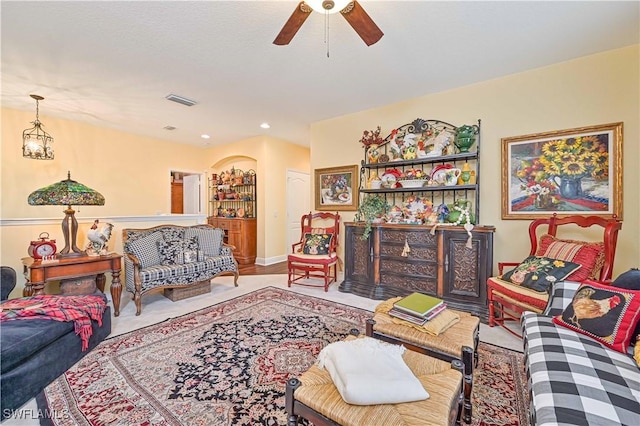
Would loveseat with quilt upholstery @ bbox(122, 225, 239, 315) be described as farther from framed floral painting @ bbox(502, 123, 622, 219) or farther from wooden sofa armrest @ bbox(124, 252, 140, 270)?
framed floral painting @ bbox(502, 123, 622, 219)

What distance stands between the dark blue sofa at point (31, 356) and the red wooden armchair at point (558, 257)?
3346 millimetres

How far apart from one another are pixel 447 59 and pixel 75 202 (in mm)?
4133

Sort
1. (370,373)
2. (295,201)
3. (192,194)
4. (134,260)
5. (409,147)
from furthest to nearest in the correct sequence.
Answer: (192,194)
(295,201)
(409,147)
(134,260)
(370,373)

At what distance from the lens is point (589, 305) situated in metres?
1.68

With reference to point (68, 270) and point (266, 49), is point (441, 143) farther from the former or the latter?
point (68, 270)

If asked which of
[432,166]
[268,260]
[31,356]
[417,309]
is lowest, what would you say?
[268,260]

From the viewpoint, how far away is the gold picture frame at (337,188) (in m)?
4.41

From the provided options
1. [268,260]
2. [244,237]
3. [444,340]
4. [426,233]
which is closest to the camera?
[444,340]

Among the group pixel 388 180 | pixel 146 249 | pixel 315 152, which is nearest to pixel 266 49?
pixel 388 180

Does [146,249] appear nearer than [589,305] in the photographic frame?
No

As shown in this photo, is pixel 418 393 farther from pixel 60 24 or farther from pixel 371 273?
pixel 60 24

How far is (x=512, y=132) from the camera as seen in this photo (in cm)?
313

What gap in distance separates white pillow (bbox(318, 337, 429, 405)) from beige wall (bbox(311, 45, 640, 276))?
103 inches

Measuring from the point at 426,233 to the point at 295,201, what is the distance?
12.1 ft
